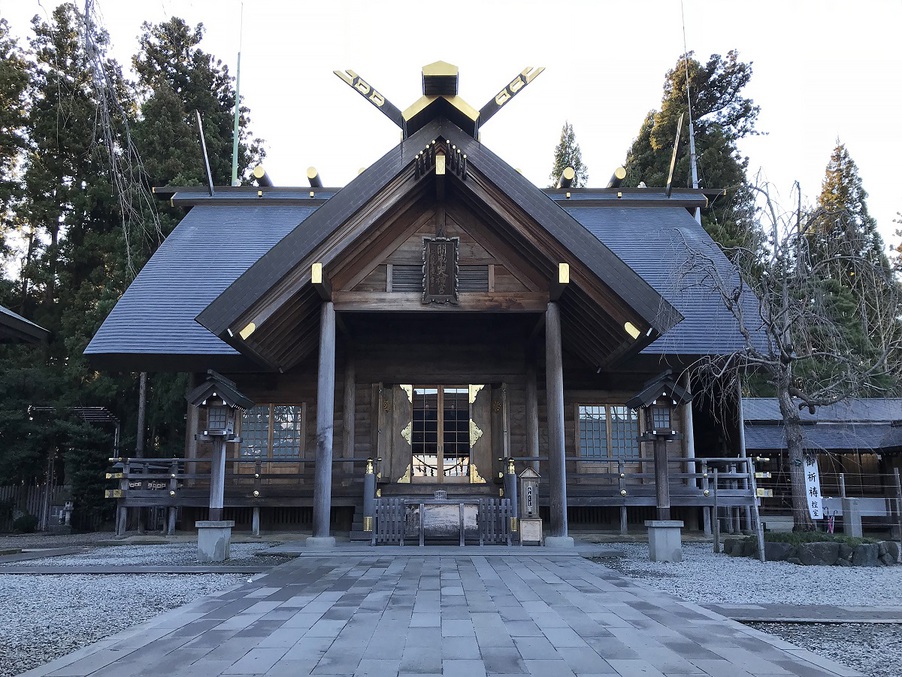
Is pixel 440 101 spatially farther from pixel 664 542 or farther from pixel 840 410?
pixel 840 410

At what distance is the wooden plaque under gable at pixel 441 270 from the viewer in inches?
469

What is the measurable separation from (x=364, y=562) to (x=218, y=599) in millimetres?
3208

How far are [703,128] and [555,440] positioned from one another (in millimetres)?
29140

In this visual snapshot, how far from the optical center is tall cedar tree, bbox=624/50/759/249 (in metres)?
31.0

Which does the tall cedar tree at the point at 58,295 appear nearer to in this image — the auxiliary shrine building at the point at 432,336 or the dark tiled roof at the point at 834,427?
the auxiliary shrine building at the point at 432,336

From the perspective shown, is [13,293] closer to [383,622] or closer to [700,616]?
[383,622]

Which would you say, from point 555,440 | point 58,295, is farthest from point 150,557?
point 58,295

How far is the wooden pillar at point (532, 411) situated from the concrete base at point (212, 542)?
256 inches

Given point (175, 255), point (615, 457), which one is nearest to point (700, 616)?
point (615, 457)

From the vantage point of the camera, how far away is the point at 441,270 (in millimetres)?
11977

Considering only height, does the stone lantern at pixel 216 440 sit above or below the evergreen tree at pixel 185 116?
below

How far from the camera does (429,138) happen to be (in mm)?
11547

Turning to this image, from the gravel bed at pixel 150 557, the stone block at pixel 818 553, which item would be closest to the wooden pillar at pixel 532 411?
the stone block at pixel 818 553

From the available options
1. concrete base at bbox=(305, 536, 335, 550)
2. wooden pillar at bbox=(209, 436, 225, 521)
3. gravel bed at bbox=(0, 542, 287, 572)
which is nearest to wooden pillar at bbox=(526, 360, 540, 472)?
concrete base at bbox=(305, 536, 335, 550)
